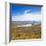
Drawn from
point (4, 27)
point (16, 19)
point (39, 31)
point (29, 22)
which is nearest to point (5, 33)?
point (4, 27)

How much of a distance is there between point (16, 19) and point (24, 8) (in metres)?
0.18

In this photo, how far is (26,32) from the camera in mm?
1520

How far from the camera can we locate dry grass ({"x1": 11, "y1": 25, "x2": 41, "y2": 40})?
148 cm

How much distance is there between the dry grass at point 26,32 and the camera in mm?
1480

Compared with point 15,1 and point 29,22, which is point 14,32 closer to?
point 29,22

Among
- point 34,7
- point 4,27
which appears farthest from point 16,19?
point 34,7

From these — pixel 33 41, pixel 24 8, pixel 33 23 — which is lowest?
pixel 33 41

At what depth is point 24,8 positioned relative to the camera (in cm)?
151

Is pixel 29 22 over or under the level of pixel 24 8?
under

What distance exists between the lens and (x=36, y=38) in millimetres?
1538
